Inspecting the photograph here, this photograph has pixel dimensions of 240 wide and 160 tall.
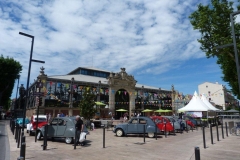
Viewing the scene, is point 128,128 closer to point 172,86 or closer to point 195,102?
point 195,102

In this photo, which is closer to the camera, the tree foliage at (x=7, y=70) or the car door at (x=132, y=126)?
the car door at (x=132, y=126)

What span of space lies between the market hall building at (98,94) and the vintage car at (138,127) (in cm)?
1103

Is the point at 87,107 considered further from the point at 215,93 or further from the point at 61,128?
the point at 215,93

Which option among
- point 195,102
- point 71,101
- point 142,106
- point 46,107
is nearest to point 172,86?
point 142,106

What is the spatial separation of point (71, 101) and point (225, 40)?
83.1 feet

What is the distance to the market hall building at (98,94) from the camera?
31047 millimetres

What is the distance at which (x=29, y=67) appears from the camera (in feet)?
31.8

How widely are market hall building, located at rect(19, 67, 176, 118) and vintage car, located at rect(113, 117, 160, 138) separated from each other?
434 inches

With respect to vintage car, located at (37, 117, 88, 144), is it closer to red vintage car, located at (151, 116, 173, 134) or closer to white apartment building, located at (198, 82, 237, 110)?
red vintage car, located at (151, 116, 173, 134)

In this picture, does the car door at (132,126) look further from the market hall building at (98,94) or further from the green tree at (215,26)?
the market hall building at (98,94)

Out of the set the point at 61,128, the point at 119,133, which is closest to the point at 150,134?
the point at 119,133

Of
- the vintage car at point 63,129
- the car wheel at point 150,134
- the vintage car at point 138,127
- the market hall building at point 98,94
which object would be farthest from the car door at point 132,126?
the market hall building at point 98,94

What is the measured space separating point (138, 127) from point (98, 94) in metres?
21.7

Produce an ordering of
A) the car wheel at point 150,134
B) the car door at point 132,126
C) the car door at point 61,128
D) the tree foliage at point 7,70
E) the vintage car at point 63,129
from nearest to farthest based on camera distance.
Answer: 1. the vintage car at point 63,129
2. the car door at point 61,128
3. the car wheel at point 150,134
4. the car door at point 132,126
5. the tree foliage at point 7,70
